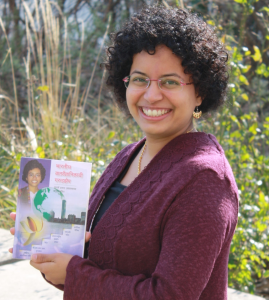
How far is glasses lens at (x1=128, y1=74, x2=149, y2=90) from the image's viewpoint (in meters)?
1.33

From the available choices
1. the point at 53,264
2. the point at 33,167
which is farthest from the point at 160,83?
the point at 53,264

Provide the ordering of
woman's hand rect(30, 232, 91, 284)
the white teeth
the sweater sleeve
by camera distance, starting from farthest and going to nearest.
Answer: the white teeth, woman's hand rect(30, 232, 91, 284), the sweater sleeve

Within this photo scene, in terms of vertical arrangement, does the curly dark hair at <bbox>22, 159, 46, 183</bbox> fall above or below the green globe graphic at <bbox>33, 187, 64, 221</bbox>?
above

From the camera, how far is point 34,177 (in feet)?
4.17

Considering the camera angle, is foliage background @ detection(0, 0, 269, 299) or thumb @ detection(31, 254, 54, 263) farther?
foliage background @ detection(0, 0, 269, 299)

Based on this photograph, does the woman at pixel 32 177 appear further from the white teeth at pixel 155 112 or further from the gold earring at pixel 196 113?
the gold earring at pixel 196 113

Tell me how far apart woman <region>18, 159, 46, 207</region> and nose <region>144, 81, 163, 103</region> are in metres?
0.43

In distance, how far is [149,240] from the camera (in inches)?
44.9

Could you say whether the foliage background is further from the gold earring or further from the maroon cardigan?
the maroon cardigan

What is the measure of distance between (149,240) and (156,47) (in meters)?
0.63

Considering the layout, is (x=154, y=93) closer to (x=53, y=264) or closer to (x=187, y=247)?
(x=187, y=247)

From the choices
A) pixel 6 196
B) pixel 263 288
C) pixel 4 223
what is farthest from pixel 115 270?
pixel 6 196

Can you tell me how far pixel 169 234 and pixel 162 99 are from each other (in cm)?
48

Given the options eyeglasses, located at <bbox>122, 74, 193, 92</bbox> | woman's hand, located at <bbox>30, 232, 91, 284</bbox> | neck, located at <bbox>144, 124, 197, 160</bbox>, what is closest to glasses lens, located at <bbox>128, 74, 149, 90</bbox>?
eyeglasses, located at <bbox>122, 74, 193, 92</bbox>
